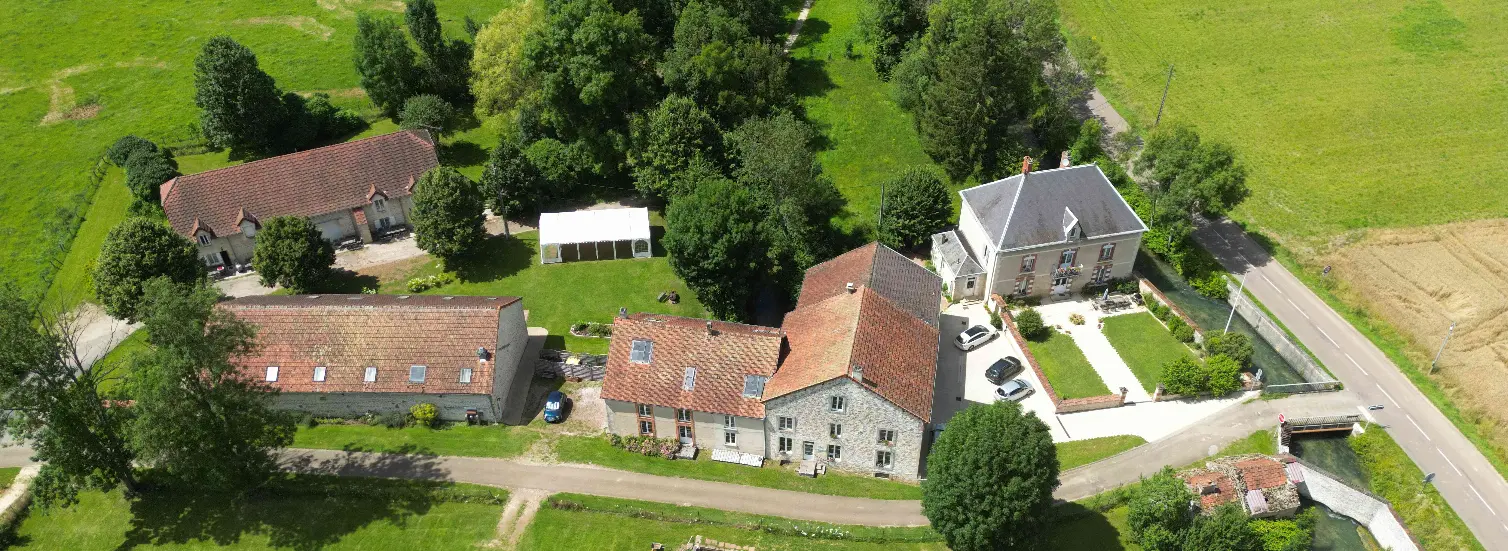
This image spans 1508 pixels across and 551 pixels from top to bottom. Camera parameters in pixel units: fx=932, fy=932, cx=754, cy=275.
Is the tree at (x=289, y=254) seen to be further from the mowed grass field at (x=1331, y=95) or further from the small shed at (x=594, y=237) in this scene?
the mowed grass field at (x=1331, y=95)

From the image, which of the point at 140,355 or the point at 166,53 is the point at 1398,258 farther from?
the point at 166,53

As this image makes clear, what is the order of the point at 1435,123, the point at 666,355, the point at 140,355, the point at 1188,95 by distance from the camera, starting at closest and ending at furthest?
the point at 140,355 → the point at 666,355 → the point at 1435,123 → the point at 1188,95

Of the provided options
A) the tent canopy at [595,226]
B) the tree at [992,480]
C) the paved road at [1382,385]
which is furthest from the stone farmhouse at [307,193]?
the paved road at [1382,385]

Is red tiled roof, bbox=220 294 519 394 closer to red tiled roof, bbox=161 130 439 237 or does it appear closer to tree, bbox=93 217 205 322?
tree, bbox=93 217 205 322

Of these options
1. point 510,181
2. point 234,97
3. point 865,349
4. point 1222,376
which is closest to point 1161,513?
point 1222,376

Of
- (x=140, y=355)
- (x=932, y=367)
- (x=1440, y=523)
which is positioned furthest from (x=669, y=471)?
(x=1440, y=523)

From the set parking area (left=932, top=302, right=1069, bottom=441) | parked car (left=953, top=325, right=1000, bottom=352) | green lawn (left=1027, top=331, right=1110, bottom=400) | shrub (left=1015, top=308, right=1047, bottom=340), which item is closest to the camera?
parking area (left=932, top=302, right=1069, bottom=441)

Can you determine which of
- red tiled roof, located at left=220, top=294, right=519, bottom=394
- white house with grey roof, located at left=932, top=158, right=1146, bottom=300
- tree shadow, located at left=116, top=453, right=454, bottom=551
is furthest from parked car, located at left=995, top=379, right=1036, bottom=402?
tree shadow, located at left=116, top=453, right=454, bottom=551

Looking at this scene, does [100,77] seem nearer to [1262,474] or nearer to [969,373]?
[969,373]
